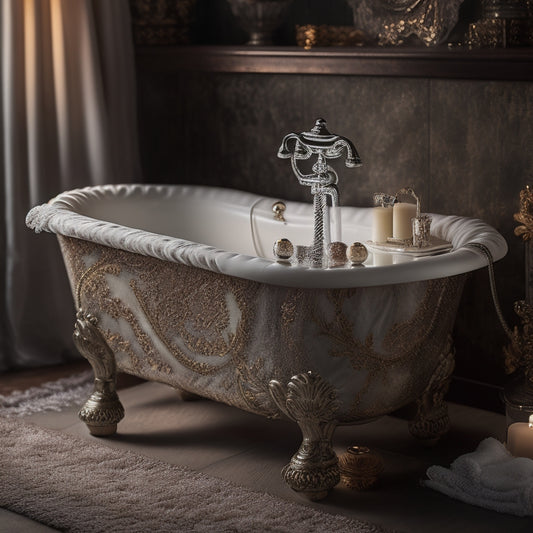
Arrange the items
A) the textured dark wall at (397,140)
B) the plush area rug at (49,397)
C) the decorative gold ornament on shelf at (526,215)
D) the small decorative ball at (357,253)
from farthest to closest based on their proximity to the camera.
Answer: the plush area rug at (49,397), the textured dark wall at (397,140), the decorative gold ornament on shelf at (526,215), the small decorative ball at (357,253)

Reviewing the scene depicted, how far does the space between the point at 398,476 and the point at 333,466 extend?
9.8 inches

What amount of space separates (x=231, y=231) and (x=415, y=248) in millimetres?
883

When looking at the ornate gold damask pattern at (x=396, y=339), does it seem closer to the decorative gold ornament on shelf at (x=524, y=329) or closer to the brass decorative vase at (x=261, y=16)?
the decorative gold ornament on shelf at (x=524, y=329)

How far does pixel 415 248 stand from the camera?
2.81 m

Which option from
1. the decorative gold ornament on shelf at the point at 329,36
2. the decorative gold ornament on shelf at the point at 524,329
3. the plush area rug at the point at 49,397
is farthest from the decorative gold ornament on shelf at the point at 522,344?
the plush area rug at the point at 49,397

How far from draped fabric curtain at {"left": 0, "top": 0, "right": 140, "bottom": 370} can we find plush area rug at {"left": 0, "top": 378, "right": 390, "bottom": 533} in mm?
869

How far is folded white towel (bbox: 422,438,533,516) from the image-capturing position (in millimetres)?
2592

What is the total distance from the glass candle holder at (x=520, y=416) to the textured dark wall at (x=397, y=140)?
1.20ft

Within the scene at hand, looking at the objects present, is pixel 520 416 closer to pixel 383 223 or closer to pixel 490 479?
pixel 490 479

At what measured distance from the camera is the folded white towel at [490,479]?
8.50 ft

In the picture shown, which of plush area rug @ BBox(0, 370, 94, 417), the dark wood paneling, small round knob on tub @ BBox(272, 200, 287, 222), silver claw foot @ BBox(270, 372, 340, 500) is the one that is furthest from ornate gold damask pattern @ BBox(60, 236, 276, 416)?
the dark wood paneling

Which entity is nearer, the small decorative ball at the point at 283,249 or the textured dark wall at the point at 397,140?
the small decorative ball at the point at 283,249

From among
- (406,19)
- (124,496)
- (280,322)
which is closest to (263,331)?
(280,322)

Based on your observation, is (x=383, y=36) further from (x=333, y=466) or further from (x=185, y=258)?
(x=333, y=466)
